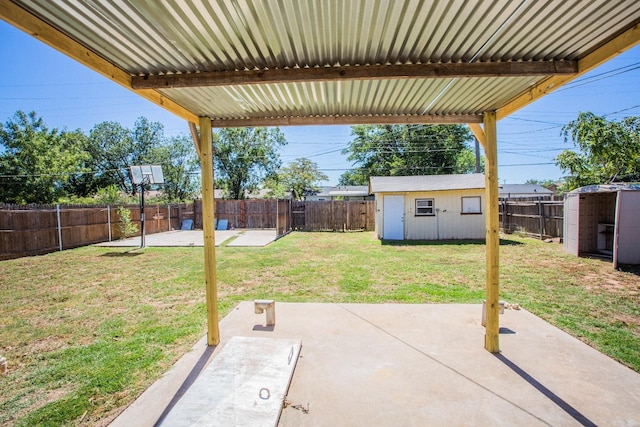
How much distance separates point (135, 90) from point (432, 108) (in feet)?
10.0

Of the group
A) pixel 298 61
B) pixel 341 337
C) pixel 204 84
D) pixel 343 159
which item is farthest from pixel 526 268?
pixel 343 159

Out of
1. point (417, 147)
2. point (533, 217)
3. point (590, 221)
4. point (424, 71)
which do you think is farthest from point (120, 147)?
point (590, 221)

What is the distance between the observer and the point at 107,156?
31.7m

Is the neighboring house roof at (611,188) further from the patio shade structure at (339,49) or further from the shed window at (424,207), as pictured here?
the patio shade structure at (339,49)

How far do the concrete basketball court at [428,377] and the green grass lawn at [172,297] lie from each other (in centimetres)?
41

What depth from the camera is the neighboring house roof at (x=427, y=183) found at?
1229 cm

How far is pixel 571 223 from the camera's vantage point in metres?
8.79

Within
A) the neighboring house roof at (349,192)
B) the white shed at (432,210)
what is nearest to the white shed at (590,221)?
the white shed at (432,210)

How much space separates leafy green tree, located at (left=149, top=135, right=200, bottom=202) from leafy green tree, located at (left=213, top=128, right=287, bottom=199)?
180 inches

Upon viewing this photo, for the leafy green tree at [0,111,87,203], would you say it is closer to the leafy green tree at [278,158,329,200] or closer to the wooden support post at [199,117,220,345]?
the leafy green tree at [278,158,329,200]

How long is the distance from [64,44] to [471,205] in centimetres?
1329

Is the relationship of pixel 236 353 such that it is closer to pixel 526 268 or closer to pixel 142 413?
pixel 142 413

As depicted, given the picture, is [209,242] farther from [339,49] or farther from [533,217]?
[533,217]

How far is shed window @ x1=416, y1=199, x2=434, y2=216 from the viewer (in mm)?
12758
